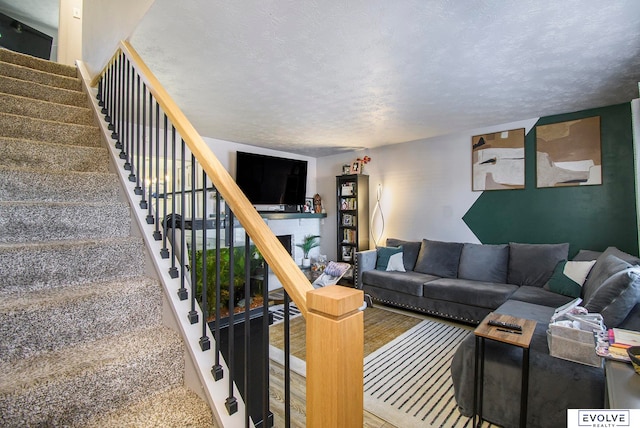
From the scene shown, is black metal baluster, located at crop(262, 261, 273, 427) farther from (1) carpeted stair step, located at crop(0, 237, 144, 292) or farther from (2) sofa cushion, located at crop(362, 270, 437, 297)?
(2) sofa cushion, located at crop(362, 270, 437, 297)

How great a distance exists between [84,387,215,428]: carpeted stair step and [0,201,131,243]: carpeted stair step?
37.1 inches

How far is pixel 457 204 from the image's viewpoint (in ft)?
14.4

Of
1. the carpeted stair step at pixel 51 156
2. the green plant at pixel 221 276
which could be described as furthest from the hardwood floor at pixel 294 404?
the carpeted stair step at pixel 51 156

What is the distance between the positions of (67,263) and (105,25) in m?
2.04

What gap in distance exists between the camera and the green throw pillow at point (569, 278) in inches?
116

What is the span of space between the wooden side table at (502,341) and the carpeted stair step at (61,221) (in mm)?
2168

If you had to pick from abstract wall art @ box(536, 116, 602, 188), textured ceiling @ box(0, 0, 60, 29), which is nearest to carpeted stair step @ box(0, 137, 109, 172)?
textured ceiling @ box(0, 0, 60, 29)

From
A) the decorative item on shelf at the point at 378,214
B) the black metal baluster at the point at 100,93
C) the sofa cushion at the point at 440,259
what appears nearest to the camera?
the black metal baluster at the point at 100,93

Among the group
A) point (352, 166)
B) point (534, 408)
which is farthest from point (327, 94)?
point (534, 408)

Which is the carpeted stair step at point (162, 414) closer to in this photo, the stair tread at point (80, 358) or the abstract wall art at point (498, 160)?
the stair tread at point (80, 358)

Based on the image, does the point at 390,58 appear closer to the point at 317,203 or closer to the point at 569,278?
the point at 569,278

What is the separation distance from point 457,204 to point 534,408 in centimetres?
302

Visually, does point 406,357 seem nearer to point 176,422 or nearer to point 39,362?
point 176,422

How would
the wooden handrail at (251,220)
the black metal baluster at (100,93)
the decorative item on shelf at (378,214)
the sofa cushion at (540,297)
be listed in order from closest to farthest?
the wooden handrail at (251,220) < the black metal baluster at (100,93) < the sofa cushion at (540,297) < the decorative item on shelf at (378,214)
